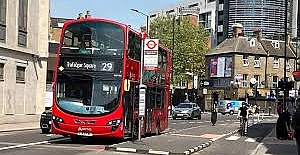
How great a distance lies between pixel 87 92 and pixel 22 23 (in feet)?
66.9

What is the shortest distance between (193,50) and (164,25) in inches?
244

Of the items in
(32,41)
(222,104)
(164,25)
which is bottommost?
(222,104)

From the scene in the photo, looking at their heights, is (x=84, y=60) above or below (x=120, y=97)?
above

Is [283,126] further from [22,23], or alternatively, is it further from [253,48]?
[253,48]

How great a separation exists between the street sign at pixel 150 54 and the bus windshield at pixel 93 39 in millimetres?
1077

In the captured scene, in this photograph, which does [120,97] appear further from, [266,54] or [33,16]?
[266,54]

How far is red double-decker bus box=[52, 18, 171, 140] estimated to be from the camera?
1973cm

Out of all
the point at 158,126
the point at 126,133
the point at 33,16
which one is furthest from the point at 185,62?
the point at 126,133

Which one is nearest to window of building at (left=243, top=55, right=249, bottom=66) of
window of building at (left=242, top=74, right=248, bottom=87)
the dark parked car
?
window of building at (left=242, top=74, right=248, bottom=87)

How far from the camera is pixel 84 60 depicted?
20.1 meters

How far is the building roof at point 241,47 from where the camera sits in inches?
3216

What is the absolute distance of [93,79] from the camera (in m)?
20.0

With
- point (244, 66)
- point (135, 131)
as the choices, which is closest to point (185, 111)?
point (135, 131)

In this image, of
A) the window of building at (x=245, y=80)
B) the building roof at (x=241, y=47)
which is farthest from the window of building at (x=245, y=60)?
the window of building at (x=245, y=80)
